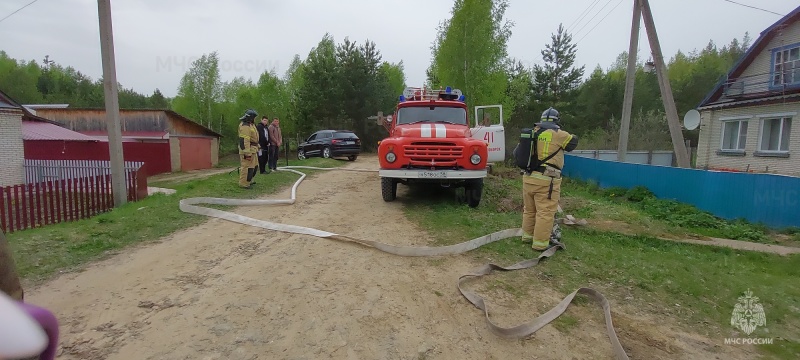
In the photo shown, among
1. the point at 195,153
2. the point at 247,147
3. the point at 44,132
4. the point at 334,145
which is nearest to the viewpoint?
the point at 247,147

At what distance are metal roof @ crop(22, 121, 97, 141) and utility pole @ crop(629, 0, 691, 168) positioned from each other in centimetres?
2553

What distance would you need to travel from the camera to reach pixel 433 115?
9.70 m

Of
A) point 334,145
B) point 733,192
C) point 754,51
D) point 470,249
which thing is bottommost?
point 470,249

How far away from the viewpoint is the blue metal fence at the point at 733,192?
8.12 metres

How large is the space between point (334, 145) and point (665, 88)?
49.1 ft

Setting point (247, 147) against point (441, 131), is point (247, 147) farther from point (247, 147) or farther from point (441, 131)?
point (441, 131)

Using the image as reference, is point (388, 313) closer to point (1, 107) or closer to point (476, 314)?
point (476, 314)

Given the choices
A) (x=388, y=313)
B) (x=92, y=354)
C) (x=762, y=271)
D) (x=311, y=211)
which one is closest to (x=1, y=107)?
(x=311, y=211)

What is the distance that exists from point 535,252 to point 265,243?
3703mm

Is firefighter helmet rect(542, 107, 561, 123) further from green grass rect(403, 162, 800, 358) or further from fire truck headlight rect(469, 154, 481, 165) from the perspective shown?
fire truck headlight rect(469, 154, 481, 165)

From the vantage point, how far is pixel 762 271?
18.7 ft

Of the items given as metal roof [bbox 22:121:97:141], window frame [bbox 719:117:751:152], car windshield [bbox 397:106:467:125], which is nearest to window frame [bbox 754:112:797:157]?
window frame [bbox 719:117:751:152]

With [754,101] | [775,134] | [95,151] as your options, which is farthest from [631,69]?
[95,151]

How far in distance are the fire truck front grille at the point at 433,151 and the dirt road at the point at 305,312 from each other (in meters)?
3.05
